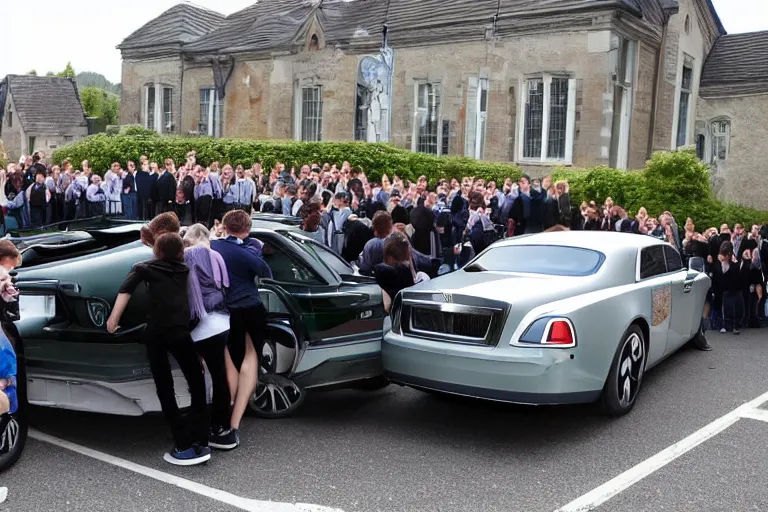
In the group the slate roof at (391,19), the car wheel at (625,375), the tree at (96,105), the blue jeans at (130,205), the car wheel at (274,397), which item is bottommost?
the car wheel at (274,397)

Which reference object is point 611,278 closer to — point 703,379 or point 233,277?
point 703,379

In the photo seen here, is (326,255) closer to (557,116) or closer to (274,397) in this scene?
(274,397)

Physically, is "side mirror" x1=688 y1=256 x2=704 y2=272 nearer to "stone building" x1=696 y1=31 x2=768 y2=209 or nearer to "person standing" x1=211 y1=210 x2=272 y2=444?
"person standing" x1=211 y1=210 x2=272 y2=444

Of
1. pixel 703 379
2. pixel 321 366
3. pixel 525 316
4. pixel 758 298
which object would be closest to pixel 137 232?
pixel 321 366

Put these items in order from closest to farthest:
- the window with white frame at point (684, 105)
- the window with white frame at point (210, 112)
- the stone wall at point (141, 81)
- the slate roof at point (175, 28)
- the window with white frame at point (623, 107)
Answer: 1. the window with white frame at point (623, 107)
2. the window with white frame at point (684, 105)
3. the window with white frame at point (210, 112)
4. the stone wall at point (141, 81)
5. the slate roof at point (175, 28)

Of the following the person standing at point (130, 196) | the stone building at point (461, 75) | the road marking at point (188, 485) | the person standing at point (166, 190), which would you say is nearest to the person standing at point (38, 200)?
the person standing at point (130, 196)

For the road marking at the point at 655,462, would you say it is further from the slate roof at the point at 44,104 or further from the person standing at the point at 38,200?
the slate roof at the point at 44,104

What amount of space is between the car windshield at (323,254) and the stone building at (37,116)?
47.2 metres

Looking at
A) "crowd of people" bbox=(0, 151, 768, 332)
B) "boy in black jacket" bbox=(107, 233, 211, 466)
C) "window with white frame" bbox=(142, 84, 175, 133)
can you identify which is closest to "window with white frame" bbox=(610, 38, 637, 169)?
"crowd of people" bbox=(0, 151, 768, 332)

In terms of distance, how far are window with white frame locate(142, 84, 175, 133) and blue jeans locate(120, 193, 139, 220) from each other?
50.3ft

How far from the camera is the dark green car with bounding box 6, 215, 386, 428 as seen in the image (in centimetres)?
532

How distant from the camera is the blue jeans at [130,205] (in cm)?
1777

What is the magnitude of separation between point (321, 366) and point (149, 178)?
1258 centimetres

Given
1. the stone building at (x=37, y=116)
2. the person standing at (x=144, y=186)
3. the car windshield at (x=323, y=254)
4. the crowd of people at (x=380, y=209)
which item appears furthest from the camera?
the stone building at (x=37, y=116)
